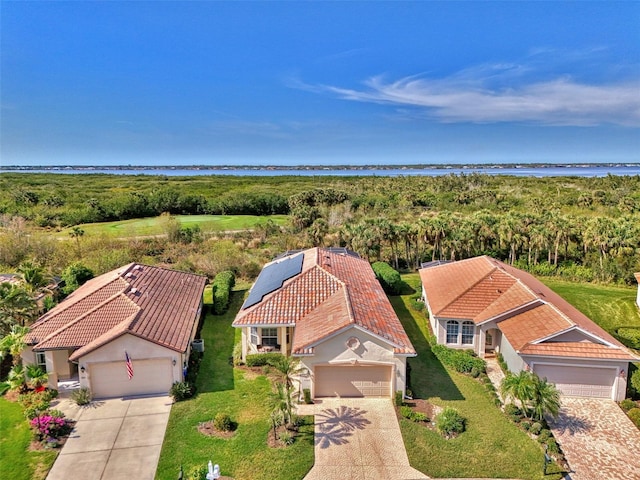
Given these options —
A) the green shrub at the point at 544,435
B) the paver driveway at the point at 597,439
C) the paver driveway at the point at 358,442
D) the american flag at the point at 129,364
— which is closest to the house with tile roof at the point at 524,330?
the paver driveway at the point at 597,439

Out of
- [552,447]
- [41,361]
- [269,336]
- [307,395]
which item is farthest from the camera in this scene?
[269,336]

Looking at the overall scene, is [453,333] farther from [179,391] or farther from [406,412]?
[179,391]

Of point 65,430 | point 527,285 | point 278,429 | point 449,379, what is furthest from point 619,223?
point 65,430

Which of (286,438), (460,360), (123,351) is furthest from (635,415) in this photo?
(123,351)

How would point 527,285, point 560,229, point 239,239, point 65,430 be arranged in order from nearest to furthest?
point 65,430
point 527,285
point 560,229
point 239,239

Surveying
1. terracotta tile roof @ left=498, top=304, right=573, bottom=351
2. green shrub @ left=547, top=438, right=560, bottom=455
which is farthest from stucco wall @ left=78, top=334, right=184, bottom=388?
terracotta tile roof @ left=498, top=304, right=573, bottom=351

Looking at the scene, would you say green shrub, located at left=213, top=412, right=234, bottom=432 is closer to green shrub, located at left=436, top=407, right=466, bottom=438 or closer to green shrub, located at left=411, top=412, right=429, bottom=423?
green shrub, located at left=411, top=412, right=429, bottom=423

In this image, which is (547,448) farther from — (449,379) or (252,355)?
(252,355)
